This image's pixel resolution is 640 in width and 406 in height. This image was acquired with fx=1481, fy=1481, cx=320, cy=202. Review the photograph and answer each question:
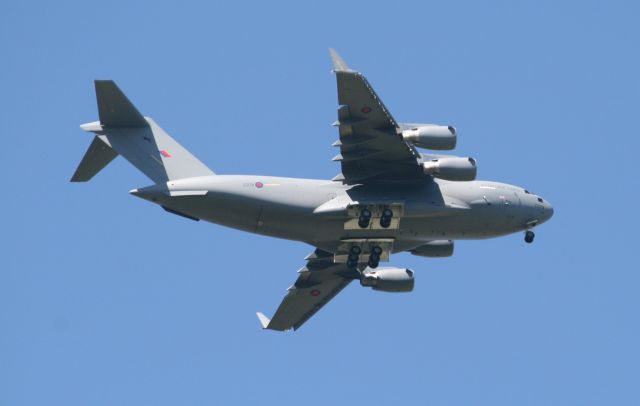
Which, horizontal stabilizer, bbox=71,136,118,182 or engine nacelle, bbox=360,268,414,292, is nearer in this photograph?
horizontal stabilizer, bbox=71,136,118,182

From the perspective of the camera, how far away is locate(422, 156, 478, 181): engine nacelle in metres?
32.5

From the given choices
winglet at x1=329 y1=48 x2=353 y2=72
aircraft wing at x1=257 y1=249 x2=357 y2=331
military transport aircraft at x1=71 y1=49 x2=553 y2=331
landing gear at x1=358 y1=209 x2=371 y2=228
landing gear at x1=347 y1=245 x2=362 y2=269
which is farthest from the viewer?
aircraft wing at x1=257 y1=249 x2=357 y2=331

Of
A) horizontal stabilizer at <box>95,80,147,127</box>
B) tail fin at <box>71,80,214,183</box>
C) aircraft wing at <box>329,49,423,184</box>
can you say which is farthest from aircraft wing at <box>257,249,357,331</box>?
horizontal stabilizer at <box>95,80,147,127</box>

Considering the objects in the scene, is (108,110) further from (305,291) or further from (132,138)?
(305,291)

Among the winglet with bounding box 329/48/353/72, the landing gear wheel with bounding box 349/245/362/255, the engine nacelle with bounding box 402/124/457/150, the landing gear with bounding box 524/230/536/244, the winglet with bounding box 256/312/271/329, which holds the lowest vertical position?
the winglet with bounding box 256/312/271/329

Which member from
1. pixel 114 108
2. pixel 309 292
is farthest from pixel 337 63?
pixel 309 292

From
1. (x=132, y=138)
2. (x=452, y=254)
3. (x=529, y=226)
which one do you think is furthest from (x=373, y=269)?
(x=132, y=138)

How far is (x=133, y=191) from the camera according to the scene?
3216cm

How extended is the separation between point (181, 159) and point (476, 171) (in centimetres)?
659

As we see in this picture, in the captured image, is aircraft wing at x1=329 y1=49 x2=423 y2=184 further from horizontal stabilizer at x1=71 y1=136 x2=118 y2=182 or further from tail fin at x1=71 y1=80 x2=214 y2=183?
horizontal stabilizer at x1=71 y1=136 x2=118 y2=182

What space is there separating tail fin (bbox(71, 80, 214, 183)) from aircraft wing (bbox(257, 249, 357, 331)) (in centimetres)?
522

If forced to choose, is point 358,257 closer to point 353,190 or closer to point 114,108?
point 353,190

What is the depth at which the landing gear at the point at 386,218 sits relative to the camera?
109ft

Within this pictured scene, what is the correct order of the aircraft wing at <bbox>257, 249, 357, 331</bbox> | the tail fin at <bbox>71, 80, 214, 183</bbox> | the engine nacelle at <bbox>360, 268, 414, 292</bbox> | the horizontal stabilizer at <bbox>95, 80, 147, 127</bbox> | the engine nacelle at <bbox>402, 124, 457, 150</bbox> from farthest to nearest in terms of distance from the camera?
the aircraft wing at <bbox>257, 249, 357, 331</bbox>, the engine nacelle at <bbox>360, 268, 414, 292</bbox>, the tail fin at <bbox>71, 80, 214, 183</bbox>, the horizontal stabilizer at <bbox>95, 80, 147, 127</bbox>, the engine nacelle at <bbox>402, 124, 457, 150</bbox>
